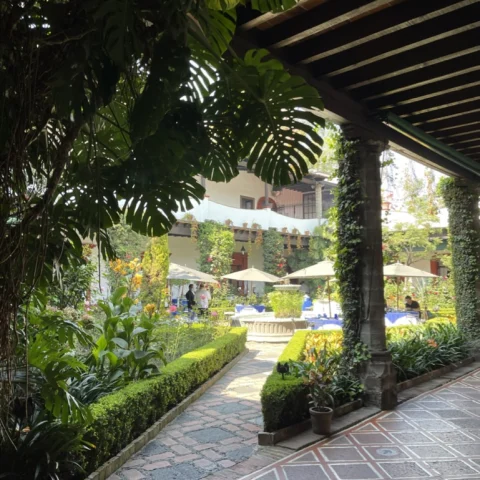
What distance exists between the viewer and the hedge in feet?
10.8

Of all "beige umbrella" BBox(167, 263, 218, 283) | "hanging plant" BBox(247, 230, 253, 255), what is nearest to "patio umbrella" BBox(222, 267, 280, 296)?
"beige umbrella" BBox(167, 263, 218, 283)

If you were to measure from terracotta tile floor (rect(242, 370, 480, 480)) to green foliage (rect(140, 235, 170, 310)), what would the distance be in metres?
8.27

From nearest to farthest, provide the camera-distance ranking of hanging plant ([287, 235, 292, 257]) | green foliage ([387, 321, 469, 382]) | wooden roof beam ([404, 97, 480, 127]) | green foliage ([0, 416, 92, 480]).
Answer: green foliage ([0, 416, 92, 480]) < wooden roof beam ([404, 97, 480, 127]) < green foliage ([387, 321, 469, 382]) < hanging plant ([287, 235, 292, 257])

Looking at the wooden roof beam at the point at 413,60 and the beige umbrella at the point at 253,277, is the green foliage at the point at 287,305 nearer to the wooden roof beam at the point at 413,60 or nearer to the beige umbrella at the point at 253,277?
the beige umbrella at the point at 253,277

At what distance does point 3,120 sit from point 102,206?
18.2 inches

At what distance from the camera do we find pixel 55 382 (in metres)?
2.50

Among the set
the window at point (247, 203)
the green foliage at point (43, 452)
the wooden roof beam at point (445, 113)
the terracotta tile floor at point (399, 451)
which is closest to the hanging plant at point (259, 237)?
the window at point (247, 203)

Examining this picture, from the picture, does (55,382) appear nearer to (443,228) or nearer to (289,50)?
(289,50)

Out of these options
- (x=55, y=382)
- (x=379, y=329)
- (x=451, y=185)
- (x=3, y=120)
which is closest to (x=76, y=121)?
Result: (x=3, y=120)

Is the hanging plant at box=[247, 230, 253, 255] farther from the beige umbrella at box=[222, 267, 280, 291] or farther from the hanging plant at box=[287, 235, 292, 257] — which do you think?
the beige umbrella at box=[222, 267, 280, 291]

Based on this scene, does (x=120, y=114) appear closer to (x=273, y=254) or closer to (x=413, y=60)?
(x=413, y=60)

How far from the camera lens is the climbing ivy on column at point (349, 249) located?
5.25 m

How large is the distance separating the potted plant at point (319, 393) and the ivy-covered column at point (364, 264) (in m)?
0.49

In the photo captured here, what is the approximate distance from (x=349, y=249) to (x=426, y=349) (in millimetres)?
3004
